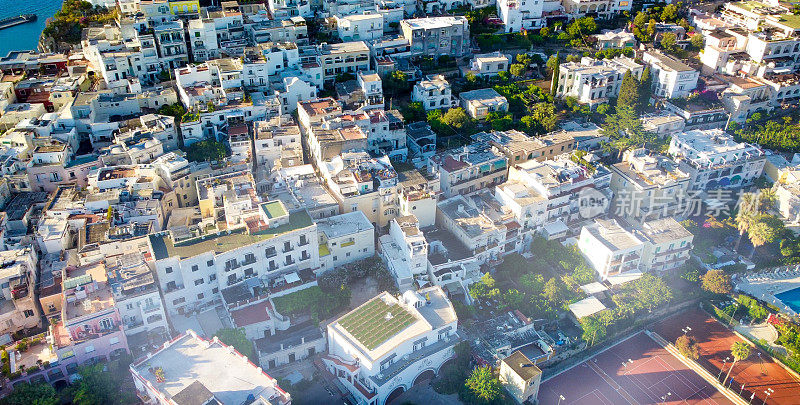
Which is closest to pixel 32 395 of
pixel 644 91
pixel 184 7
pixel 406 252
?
pixel 406 252

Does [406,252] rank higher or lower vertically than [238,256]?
lower

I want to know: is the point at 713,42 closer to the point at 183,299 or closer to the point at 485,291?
the point at 485,291

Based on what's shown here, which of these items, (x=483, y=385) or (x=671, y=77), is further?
(x=671, y=77)

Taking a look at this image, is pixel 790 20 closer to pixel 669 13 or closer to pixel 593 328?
pixel 669 13

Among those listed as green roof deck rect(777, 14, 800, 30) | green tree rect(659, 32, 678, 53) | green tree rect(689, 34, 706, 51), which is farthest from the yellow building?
green roof deck rect(777, 14, 800, 30)

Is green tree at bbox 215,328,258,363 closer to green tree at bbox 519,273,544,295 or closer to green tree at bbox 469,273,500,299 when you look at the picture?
green tree at bbox 469,273,500,299
